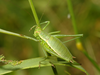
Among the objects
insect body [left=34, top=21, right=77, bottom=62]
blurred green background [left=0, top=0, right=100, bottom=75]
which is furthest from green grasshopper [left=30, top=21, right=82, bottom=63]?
blurred green background [left=0, top=0, right=100, bottom=75]

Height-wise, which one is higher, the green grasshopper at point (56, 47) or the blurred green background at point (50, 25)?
the blurred green background at point (50, 25)

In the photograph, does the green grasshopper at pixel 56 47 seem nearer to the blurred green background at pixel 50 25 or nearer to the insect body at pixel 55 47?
the insect body at pixel 55 47

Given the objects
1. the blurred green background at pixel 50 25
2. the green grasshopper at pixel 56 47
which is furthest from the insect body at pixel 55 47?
the blurred green background at pixel 50 25

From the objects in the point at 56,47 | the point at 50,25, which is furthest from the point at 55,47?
the point at 50,25

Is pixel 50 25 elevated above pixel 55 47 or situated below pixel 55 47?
above

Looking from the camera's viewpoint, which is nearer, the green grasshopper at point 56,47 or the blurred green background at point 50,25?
the green grasshopper at point 56,47

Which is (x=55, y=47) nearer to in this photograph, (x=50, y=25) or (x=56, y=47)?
(x=56, y=47)

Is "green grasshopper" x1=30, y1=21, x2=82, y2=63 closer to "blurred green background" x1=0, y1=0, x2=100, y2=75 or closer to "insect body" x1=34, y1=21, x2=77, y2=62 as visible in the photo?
"insect body" x1=34, y1=21, x2=77, y2=62

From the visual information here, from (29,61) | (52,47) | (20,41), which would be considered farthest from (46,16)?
(29,61)

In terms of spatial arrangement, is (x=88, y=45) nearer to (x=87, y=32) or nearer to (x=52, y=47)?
(x=87, y=32)

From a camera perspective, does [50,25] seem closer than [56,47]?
No
